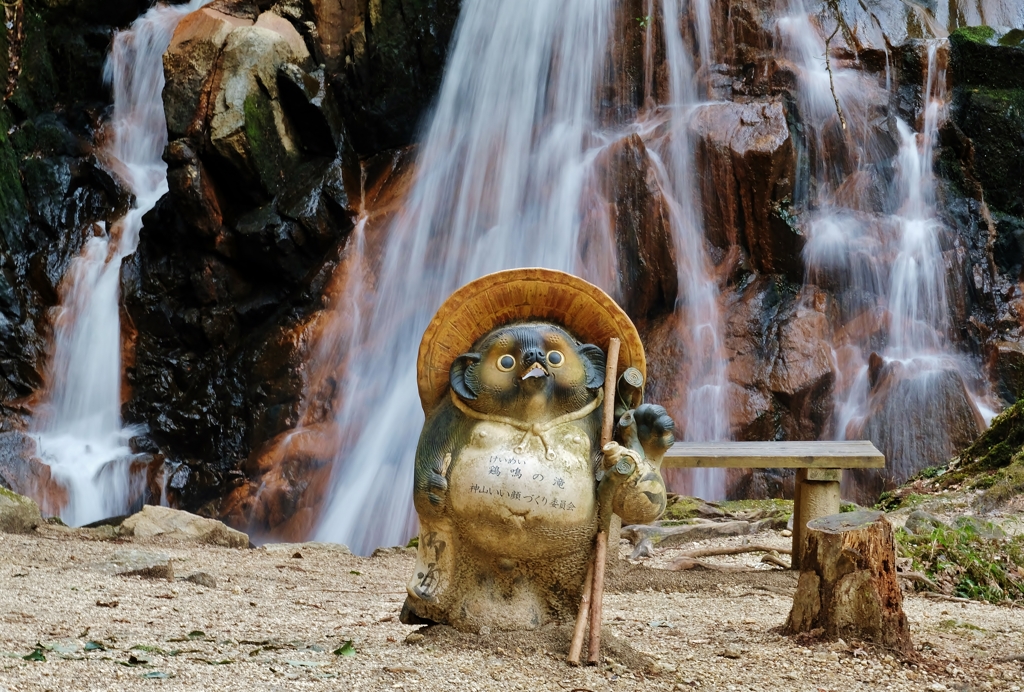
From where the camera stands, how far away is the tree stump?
408 cm

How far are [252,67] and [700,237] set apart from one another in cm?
566

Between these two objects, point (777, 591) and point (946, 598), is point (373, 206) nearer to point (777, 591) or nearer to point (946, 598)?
point (777, 591)

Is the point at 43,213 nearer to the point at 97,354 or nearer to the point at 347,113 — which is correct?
the point at 97,354

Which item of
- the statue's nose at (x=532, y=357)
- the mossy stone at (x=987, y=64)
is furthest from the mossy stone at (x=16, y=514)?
the mossy stone at (x=987, y=64)

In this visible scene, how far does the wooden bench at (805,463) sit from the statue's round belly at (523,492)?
7.81 ft

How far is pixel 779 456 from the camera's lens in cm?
611

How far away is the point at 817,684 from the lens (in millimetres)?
3664

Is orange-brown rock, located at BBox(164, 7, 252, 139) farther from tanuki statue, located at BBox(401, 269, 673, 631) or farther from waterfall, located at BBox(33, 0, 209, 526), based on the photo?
tanuki statue, located at BBox(401, 269, 673, 631)

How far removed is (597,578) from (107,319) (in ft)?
32.5

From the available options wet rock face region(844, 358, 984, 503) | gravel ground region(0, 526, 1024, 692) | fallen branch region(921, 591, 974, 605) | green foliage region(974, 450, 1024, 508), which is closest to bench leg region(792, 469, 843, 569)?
gravel ground region(0, 526, 1024, 692)

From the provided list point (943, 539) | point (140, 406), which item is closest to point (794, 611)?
point (943, 539)

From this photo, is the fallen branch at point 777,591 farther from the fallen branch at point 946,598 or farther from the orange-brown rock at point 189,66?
the orange-brown rock at point 189,66

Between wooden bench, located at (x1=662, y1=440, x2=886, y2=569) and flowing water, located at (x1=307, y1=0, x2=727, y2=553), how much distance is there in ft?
11.4

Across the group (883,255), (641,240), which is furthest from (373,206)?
(883,255)
